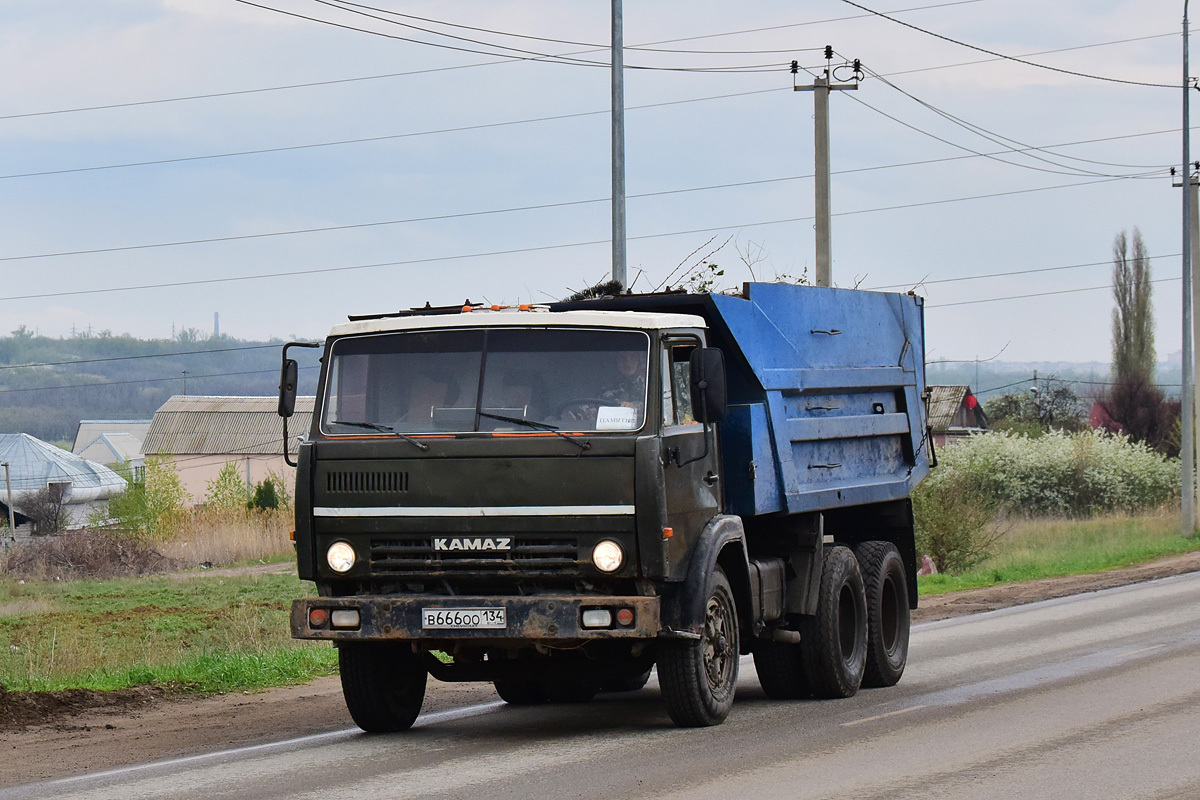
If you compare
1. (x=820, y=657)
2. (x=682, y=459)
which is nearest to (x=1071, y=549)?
(x=820, y=657)

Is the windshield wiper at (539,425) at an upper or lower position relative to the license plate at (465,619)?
upper

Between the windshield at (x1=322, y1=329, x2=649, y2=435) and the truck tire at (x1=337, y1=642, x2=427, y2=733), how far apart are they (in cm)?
151

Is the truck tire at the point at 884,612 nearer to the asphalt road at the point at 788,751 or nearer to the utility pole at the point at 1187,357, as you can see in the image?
the asphalt road at the point at 788,751

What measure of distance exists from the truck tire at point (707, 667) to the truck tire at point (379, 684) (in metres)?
1.74

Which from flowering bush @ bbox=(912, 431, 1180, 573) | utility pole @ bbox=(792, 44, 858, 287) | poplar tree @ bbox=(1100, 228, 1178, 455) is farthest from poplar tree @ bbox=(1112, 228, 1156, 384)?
utility pole @ bbox=(792, 44, 858, 287)

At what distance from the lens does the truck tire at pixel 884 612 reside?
41.1 feet

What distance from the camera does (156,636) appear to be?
926 inches

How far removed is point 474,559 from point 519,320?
146cm

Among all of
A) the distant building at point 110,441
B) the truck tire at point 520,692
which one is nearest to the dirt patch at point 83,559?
the truck tire at point 520,692

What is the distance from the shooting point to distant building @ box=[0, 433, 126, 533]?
9919 centimetres

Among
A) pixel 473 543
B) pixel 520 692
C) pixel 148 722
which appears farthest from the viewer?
pixel 520 692

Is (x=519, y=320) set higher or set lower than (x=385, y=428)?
higher

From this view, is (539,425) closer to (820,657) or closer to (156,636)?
(820,657)

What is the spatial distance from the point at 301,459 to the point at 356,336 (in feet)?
2.80
